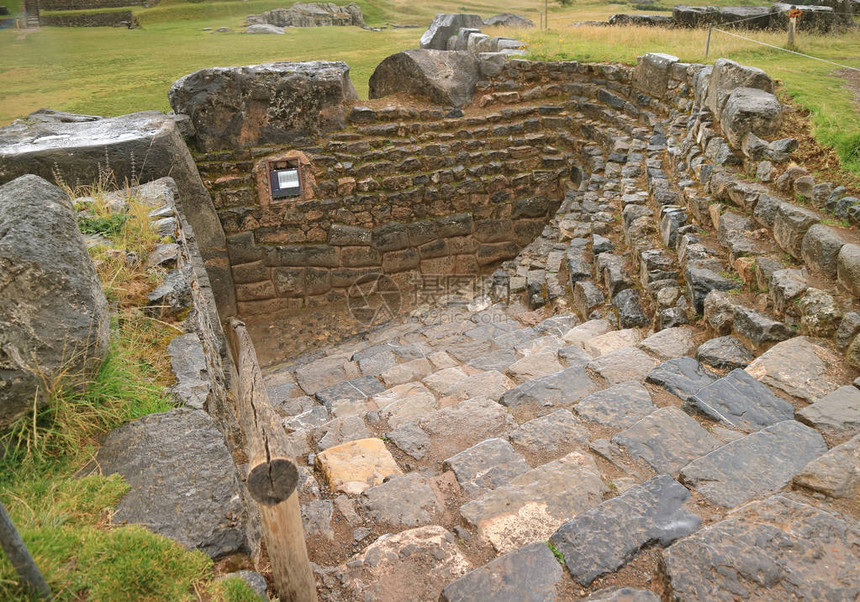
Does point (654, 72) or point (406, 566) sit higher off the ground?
point (654, 72)

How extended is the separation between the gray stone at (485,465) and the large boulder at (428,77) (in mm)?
7053

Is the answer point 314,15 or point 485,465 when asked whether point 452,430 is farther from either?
point 314,15

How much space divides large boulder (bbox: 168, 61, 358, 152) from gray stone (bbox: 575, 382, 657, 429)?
6051mm

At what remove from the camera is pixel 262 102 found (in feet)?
25.7

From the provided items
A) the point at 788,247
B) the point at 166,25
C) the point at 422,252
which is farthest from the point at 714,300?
the point at 166,25

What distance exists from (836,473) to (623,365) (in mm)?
1821

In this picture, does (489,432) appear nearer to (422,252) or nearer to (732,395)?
(732,395)

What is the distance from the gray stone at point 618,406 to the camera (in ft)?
11.3

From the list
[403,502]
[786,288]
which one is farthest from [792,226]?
[403,502]

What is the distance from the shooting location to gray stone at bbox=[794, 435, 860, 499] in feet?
7.84

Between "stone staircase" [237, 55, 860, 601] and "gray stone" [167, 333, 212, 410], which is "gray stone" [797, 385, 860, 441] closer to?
"stone staircase" [237, 55, 860, 601]

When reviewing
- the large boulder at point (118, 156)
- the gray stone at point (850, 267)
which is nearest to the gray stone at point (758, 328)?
the gray stone at point (850, 267)

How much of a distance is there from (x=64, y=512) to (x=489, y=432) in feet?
7.56

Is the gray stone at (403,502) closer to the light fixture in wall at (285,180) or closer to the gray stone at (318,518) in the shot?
the gray stone at (318,518)
